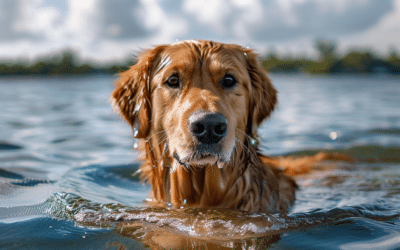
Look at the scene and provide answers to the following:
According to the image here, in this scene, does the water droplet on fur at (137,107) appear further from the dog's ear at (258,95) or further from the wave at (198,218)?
the dog's ear at (258,95)

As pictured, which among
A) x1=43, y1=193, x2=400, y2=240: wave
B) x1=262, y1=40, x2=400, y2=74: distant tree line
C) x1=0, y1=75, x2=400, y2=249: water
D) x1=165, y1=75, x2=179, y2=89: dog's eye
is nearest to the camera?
x1=0, y1=75, x2=400, y2=249: water

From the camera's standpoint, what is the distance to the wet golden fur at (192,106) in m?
4.11

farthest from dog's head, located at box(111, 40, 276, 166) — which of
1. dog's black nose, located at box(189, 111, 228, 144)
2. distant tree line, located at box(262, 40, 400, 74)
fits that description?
distant tree line, located at box(262, 40, 400, 74)

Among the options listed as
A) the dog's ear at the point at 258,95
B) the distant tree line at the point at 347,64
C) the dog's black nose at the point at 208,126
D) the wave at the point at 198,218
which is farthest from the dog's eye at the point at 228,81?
the distant tree line at the point at 347,64

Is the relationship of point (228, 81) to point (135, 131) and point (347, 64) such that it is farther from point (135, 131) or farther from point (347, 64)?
point (347, 64)

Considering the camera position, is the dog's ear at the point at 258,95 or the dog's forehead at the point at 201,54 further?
the dog's ear at the point at 258,95

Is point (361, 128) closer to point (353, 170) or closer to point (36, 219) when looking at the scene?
point (353, 170)

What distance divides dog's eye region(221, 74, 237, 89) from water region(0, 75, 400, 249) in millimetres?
990

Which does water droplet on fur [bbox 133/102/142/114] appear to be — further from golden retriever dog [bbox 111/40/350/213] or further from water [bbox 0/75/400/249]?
water [bbox 0/75/400/249]

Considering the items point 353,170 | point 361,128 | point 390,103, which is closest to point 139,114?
point 353,170

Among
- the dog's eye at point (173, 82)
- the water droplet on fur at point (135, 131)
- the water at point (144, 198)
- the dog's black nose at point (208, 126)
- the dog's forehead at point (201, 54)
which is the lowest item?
the water at point (144, 198)

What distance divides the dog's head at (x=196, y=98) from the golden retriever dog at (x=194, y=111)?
0.03ft

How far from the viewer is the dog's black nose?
3.52 meters

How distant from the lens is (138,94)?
4.57 m
